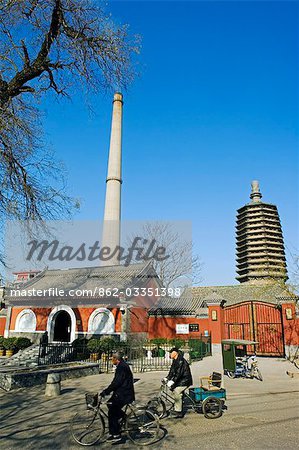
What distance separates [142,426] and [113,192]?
29.1m

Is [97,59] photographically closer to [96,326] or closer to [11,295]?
[96,326]

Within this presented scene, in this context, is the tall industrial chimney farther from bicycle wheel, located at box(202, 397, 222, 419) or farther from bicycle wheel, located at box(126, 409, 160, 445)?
bicycle wheel, located at box(126, 409, 160, 445)

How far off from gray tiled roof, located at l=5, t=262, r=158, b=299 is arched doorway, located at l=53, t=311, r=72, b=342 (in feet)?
7.30

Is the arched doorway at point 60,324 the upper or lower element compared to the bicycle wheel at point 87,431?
upper

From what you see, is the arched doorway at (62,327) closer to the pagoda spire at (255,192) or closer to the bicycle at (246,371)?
the bicycle at (246,371)

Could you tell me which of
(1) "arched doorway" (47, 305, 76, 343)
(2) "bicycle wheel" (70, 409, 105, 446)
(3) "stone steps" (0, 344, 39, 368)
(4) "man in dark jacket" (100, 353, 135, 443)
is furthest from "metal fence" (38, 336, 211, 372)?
(4) "man in dark jacket" (100, 353, 135, 443)

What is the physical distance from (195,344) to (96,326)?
7520 mm

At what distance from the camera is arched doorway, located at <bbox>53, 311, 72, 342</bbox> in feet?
88.9

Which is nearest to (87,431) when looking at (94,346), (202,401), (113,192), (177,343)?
(202,401)

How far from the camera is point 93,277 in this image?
30031mm

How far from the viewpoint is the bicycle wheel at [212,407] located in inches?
312

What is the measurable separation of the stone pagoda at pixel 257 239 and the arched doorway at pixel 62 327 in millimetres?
27664

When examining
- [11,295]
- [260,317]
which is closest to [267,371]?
[260,317]

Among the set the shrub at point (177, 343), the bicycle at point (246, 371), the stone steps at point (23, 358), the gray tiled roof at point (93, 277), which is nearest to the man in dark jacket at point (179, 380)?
the bicycle at point (246, 371)
